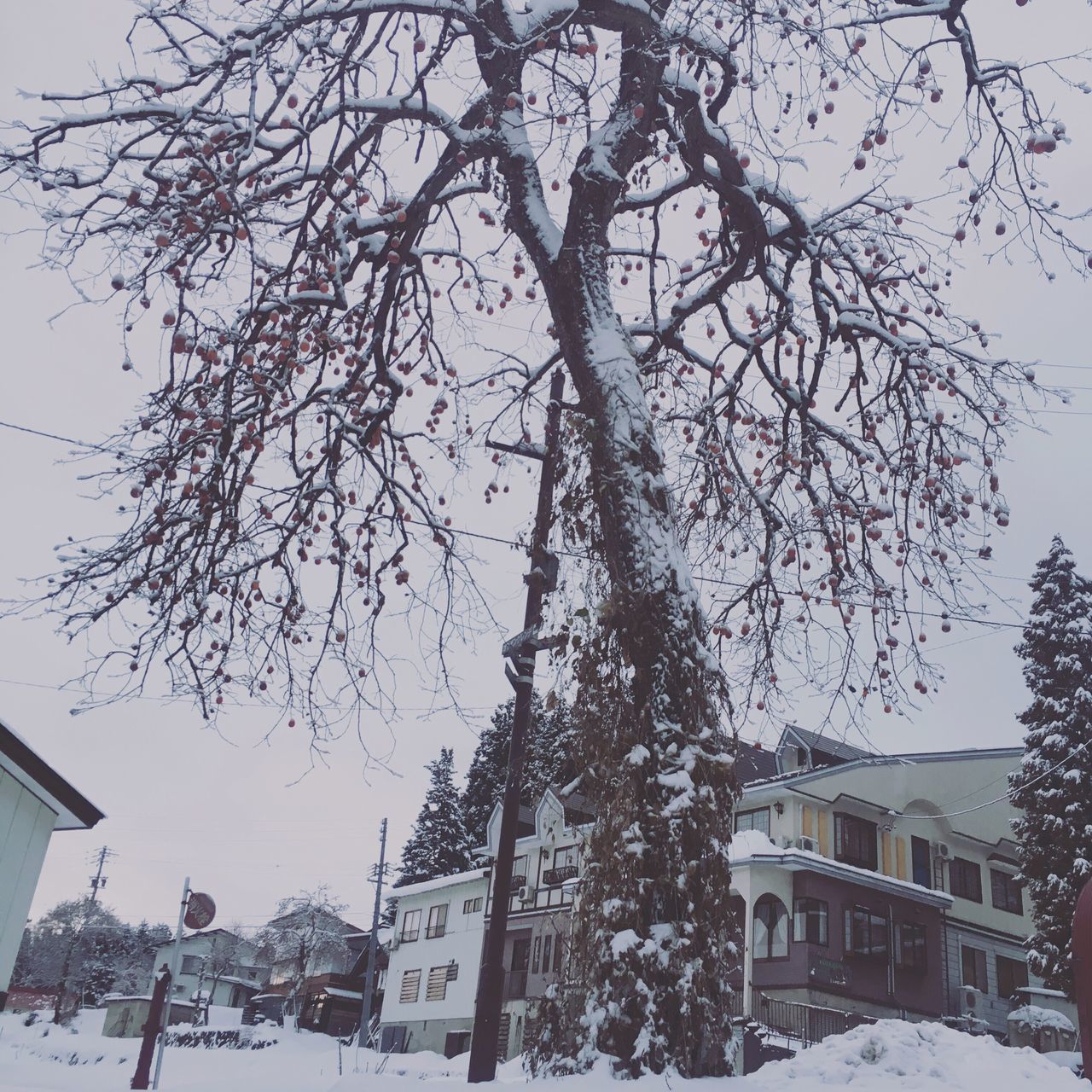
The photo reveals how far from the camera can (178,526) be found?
7.63 m

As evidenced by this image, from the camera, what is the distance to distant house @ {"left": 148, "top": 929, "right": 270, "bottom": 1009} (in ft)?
250

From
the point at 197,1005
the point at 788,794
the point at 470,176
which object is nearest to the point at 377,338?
the point at 470,176

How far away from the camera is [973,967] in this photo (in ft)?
110

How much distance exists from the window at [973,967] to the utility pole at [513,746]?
2992cm

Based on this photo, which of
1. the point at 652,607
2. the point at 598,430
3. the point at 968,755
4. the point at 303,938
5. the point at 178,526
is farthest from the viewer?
the point at 303,938

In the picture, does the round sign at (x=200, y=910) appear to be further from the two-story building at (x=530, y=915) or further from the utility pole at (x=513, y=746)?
the two-story building at (x=530, y=915)

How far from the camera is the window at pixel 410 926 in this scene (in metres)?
44.9

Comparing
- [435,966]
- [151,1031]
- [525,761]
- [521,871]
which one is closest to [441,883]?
[435,966]

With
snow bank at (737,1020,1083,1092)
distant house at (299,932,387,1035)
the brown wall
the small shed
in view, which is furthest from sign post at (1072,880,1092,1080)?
the small shed

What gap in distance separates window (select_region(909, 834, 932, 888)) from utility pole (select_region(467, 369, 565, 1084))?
28232 mm

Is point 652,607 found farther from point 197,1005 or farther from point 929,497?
point 197,1005

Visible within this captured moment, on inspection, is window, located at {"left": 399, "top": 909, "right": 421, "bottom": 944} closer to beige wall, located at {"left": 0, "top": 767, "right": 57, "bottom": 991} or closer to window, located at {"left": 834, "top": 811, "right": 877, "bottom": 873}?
window, located at {"left": 834, "top": 811, "right": 877, "bottom": 873}

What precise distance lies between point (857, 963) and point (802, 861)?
13.2 feet

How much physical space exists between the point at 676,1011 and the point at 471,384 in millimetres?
6851
